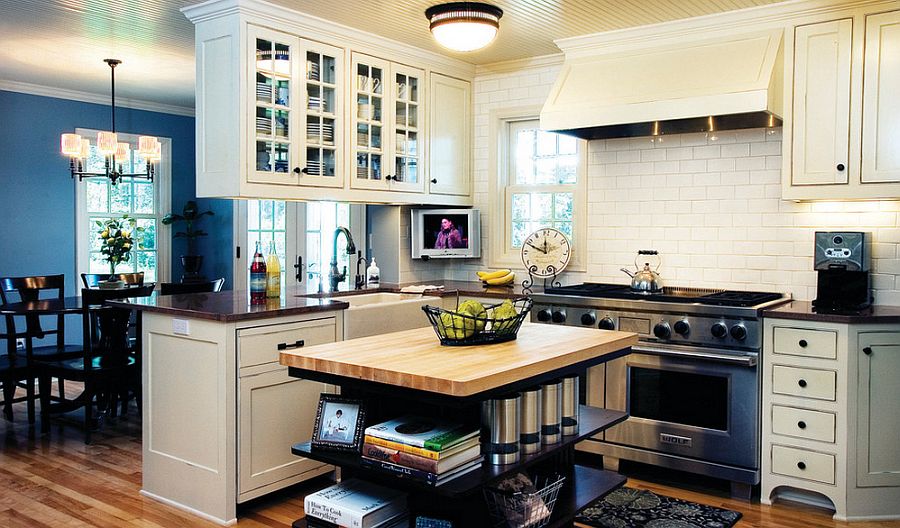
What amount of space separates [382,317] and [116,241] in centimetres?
329

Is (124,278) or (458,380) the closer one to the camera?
(458,380)

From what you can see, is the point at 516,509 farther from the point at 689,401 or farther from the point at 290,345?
the point at 689,401

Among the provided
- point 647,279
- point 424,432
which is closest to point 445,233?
point 647,279

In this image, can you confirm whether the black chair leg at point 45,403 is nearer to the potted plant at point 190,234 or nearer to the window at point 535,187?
the potted plant at point 190,234

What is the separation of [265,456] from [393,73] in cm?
259

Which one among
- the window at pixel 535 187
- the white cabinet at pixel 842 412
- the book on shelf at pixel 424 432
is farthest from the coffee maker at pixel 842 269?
the book on shelf at pixel 424 432

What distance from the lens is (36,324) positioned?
5.33 meters

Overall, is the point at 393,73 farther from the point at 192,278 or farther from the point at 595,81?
the point at 192,278

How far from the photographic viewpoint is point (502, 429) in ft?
7.50

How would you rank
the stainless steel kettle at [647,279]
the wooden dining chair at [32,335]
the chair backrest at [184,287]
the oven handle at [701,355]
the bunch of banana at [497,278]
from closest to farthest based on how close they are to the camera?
the oven handle at [701,355] < the stainless steel kettle at [647,279] < the wooden dining chair at [32,335] < the bunch of banana at [497,278] < the chair backrest at [184,287]

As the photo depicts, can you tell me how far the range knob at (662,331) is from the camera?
13.3 ft

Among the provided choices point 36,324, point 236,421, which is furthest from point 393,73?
point 36,324

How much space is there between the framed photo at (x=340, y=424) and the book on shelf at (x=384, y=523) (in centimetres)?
21

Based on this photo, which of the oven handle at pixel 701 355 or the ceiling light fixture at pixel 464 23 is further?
the ceiling light fixture at pixel 464 23
